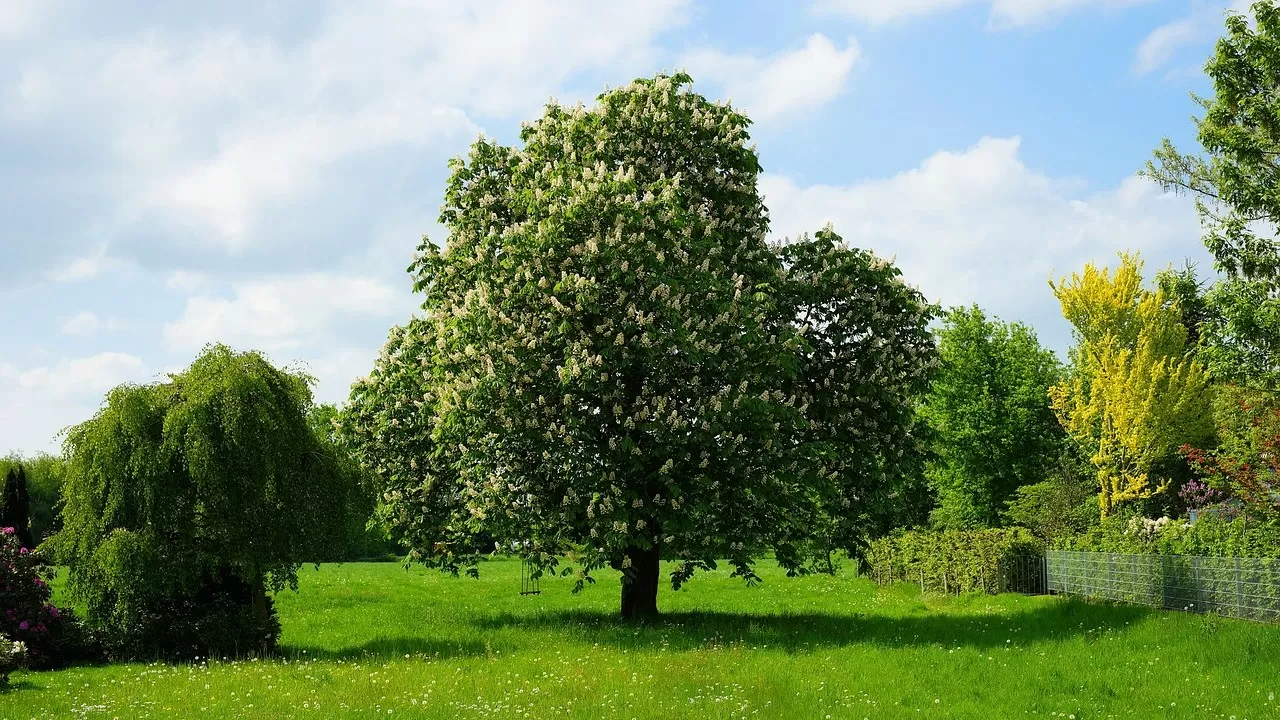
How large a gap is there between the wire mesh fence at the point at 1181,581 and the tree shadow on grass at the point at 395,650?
1692 centimetres

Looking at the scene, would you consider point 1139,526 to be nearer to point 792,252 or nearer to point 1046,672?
point 792,252

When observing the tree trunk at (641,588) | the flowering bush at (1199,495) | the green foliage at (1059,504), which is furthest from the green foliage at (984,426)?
the tree trunk at (641,588)

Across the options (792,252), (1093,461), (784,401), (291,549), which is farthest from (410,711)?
(1093,461)

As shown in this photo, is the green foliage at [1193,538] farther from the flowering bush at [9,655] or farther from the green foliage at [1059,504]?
the flowering bush at [9,655]

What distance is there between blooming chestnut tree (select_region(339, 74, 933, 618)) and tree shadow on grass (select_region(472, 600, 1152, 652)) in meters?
1.50

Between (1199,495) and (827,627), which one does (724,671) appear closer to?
(827,627)

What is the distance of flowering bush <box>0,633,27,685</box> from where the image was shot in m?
19.0

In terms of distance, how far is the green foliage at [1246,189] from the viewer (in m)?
30.5

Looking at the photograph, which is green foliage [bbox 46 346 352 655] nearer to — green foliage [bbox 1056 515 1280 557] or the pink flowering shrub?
the pink flowering shrub

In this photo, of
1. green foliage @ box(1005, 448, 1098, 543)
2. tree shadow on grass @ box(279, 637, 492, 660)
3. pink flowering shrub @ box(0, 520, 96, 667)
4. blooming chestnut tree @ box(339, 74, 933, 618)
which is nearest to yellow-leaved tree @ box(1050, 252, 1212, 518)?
green foliage @ box(1005, 448, 1098, 543)

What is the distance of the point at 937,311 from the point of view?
27.7 metres

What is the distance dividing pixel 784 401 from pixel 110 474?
15.7 meters

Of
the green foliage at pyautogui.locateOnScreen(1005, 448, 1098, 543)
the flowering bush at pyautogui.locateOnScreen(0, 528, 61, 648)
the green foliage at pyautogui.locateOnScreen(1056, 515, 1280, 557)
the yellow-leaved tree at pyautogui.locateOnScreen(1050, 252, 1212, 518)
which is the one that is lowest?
the flowering bush at pyautogui.locateOnScreen(0, 528, 61, 648)

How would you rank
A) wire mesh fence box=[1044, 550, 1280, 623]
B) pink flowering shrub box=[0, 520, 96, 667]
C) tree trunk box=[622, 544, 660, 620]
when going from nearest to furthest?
1. pink flowering shrub box=[0, 520, 96, 667]
2. wire mesh fence box=[1044, 550, 1280, 623]
3. tree trunk box=[622, 544, 660, 620]
